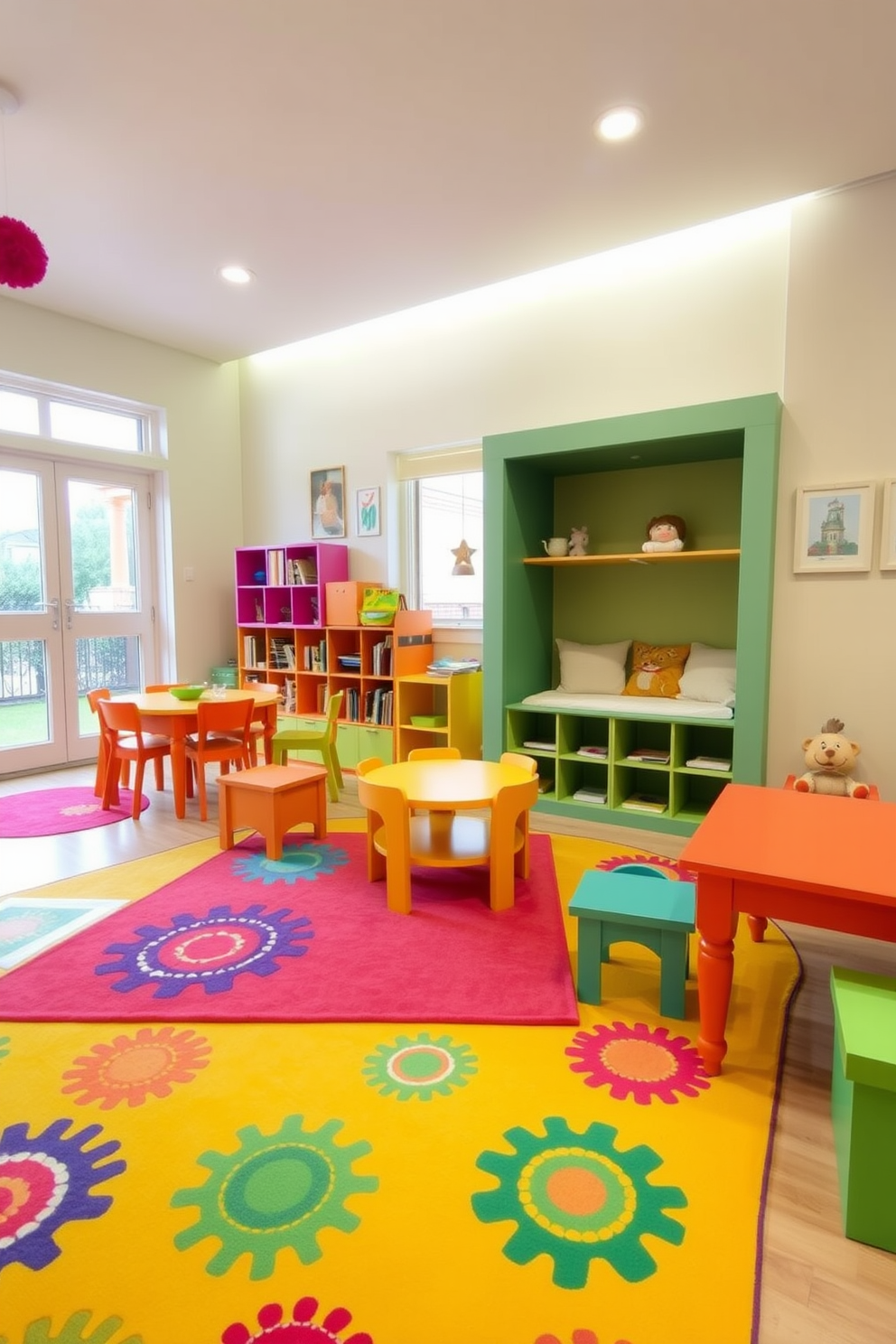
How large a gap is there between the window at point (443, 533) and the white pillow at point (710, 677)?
1595 mm

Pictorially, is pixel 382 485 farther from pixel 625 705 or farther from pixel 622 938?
pixel 622 938

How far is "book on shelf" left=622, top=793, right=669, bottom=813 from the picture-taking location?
12.9 feet

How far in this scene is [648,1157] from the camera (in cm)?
161

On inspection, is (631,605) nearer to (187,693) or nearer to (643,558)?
(643,558)

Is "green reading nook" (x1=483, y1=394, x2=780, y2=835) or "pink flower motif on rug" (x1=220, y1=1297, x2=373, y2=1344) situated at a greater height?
"green reading nook" (x1=483, y1=394, x2=780, y2=835)

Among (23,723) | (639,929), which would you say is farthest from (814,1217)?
(23,723)

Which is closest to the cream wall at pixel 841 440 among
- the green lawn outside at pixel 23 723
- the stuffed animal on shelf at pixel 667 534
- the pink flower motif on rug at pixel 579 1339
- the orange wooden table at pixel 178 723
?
the stuffed animal on shelf at pixel 667 534

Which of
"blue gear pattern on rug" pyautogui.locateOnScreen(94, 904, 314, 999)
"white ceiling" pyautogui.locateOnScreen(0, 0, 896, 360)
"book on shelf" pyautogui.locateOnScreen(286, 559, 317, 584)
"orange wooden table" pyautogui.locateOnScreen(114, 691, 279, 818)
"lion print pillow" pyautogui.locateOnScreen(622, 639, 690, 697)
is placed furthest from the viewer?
"book on shelf" pyautogui.locateOnScreen(286, 559, 317, 584)

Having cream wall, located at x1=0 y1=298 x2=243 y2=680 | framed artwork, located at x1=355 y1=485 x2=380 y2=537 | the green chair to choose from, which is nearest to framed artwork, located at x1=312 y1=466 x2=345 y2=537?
framed artwork, located at x1=355 y1=485 x2=380 y2=537

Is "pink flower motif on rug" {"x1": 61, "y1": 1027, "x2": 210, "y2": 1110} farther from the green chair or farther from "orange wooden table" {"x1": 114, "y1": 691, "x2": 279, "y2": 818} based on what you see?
the green chair

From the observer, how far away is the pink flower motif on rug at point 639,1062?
1840mm

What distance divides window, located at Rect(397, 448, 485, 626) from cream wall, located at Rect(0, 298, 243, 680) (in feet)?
6.08

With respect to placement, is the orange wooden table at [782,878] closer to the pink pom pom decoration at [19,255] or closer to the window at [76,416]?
the pink pom pom decoration at [19,255]

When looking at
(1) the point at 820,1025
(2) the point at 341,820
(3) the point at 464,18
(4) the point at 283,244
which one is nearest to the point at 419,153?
(3) the point at 464,18
